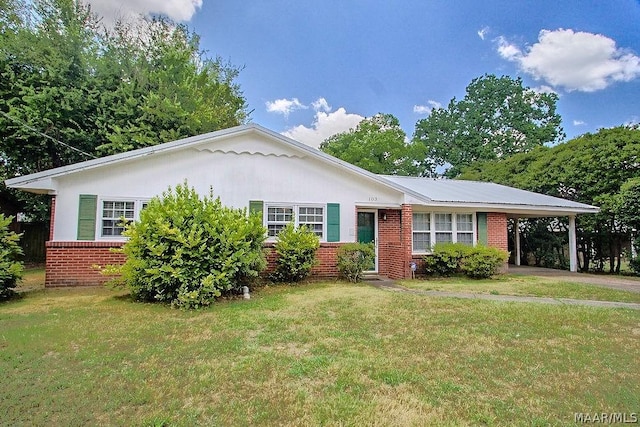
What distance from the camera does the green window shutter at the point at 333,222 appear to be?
429 inches

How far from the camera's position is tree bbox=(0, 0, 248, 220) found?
13859mm

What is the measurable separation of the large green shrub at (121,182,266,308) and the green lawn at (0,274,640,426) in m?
0.52

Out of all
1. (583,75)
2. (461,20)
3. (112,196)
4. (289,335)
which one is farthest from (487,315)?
(583,75)

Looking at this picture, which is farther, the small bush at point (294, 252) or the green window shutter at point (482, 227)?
the green window shutter at point (482, 227)

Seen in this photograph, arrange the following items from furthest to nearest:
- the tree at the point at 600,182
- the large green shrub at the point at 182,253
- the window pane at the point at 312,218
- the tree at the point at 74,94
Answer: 1. the tree at the point at 74,94
2. the tree at the point at 600,182
3. the window pane at the point at 312,218
4. the large green shrub at the point at 182,253

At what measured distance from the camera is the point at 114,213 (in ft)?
31.1

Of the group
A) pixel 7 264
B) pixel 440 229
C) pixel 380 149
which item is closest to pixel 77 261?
pixel 7 264

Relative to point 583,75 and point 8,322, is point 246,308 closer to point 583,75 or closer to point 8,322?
point 8,322

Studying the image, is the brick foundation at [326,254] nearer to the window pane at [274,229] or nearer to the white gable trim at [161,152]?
the window pane at [274,229]

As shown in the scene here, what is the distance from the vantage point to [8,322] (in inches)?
223

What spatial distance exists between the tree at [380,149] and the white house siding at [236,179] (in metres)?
19.5

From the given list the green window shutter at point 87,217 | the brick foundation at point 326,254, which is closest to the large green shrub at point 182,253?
the brick foundation at point 326,254

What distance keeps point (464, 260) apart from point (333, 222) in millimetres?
4485

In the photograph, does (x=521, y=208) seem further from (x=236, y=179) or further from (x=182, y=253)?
(x=182, y=253)
